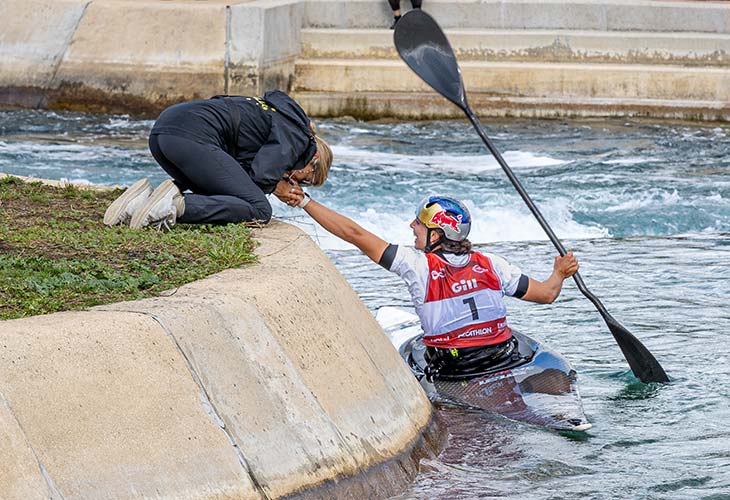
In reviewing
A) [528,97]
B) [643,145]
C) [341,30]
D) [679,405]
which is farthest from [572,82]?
[679,405]

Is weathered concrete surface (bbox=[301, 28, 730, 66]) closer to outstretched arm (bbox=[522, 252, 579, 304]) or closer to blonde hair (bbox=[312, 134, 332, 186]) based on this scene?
blonde hair (bbox=[312, 134, 332, 186])

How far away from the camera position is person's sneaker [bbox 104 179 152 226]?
6.90 metres

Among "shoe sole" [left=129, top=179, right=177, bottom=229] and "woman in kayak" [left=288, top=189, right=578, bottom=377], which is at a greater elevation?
"shoe sole" [left=129, top=179, right=177, bottom=229]

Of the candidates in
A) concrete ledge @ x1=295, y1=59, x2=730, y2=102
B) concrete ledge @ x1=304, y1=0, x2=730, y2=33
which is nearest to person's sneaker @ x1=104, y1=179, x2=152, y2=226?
concrete ledge @ x1=295, y1=59, x2=730, y2=102

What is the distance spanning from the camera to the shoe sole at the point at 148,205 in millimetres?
6777

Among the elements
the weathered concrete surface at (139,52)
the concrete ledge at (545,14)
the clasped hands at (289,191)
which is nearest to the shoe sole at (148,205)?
the clasped hands at (289,191)

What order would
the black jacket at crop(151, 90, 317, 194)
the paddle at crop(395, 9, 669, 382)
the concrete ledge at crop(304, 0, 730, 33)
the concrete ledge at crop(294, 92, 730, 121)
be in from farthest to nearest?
the concrete ledge at crop(304, 0, 730, 33)
the concrete ledge at crop(294, 92, 730, 121)
the paddle at crop(395, 9, 669, 382)
the black jacket at crop(151, 90, 317, 194)

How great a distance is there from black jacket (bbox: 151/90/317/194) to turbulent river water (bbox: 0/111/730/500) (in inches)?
59.7

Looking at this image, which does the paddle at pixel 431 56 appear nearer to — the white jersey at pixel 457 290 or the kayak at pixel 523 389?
the kayak at pixel 523 389

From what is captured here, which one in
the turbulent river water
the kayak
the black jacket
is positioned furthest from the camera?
the black jacket

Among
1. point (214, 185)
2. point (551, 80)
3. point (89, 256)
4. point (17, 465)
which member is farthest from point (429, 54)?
point (551, 80)

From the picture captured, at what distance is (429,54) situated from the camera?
9.13 metres

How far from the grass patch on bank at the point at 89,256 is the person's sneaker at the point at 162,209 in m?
0.05

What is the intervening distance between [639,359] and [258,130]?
2564 mm
